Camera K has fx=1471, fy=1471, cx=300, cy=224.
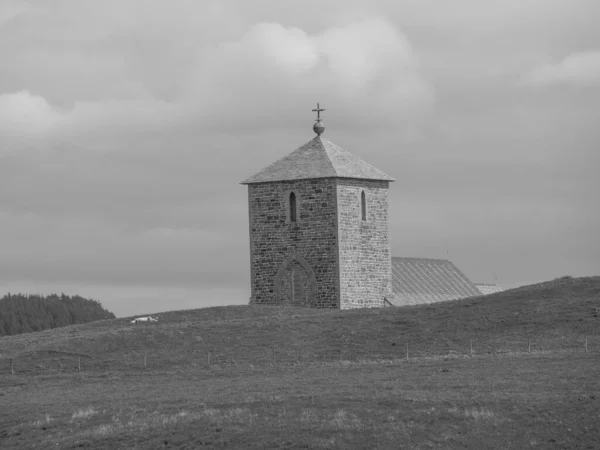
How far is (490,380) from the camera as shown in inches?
1989

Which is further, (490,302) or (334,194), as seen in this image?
(334,194)

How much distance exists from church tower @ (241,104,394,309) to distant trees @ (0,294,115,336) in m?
49.5

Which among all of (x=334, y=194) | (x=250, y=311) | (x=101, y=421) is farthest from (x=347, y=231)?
(x=101, y=421)

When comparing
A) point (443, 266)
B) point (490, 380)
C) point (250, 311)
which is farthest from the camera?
point (443, 266)

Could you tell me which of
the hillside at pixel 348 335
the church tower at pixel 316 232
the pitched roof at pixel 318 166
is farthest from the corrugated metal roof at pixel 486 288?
the hillside at pixel 348 335

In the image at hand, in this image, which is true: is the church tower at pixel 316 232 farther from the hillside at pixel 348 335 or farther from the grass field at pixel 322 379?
the hillside at pixel 348 335

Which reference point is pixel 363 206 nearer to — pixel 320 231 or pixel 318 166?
pixel 320 231

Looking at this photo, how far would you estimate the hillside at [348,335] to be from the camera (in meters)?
63.1

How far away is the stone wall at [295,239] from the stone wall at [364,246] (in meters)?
0.67

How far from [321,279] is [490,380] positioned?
30.9m

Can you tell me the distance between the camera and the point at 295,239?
8144 centimetres

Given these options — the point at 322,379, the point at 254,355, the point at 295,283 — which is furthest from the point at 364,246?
the point at 322,379

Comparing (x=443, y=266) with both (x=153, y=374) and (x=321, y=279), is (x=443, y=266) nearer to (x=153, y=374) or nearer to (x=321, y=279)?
(x=321, y=279)

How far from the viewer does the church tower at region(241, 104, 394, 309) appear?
80.8 m
